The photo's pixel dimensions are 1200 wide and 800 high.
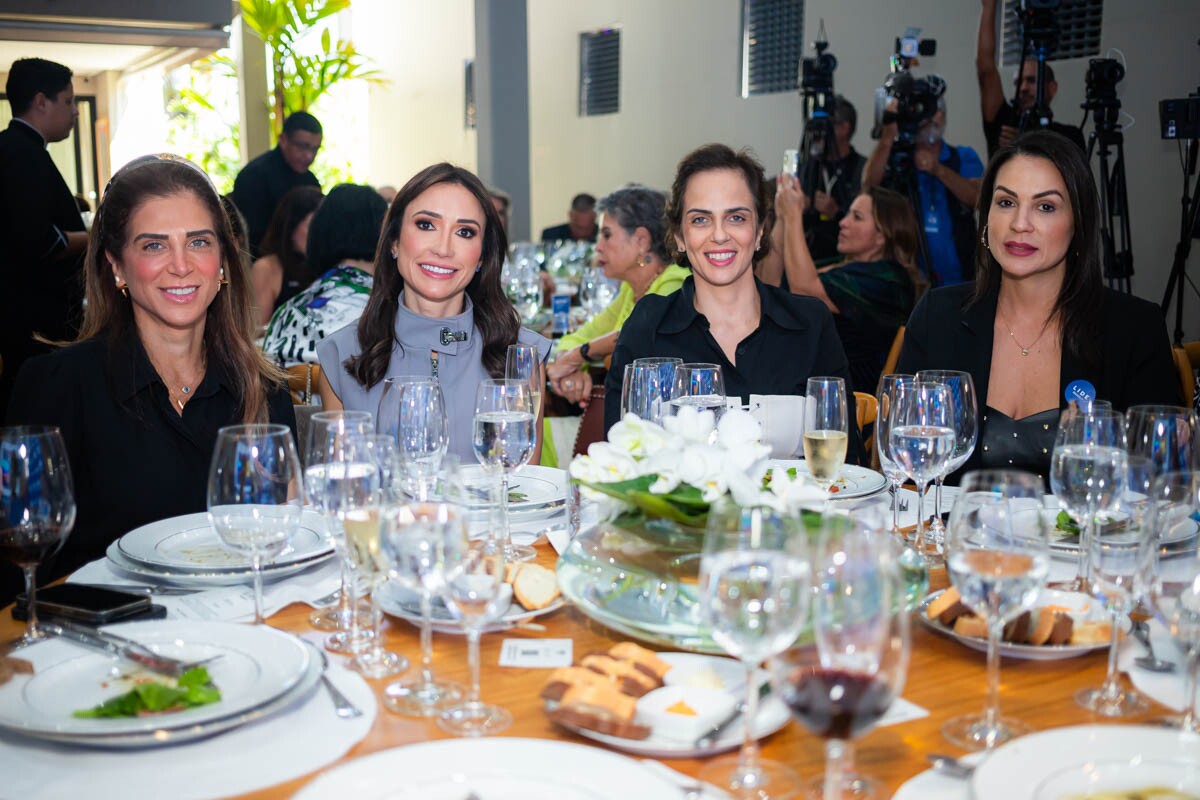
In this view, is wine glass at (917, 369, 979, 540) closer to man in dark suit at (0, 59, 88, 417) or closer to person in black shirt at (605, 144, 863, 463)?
person in black shirt at (605, 144, 863, 463)

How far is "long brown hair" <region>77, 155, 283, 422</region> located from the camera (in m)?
2.03

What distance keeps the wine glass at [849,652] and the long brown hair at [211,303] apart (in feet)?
4.66

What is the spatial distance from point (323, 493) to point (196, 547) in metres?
0.42

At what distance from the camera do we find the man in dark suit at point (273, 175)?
19.8 ft

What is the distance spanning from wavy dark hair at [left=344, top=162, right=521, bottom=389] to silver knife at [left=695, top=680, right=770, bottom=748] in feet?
5.03

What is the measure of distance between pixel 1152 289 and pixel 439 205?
14.4 feet

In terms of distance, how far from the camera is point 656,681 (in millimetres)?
1072

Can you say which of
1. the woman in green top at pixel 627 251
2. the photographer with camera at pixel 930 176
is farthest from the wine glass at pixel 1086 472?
the photographer with camera at pixel 930 176

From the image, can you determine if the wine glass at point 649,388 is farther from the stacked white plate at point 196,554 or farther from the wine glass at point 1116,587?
the wine glass at point 1116,587

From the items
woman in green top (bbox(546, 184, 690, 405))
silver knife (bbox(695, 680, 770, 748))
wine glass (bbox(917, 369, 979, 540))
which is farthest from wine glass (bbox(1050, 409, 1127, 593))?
woman in green top (bbox(546, 184, 690, 405))

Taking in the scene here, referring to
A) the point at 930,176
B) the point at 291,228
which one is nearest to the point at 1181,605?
the point at 291,228

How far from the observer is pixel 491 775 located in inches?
36.2

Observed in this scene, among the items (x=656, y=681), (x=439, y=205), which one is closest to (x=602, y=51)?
(x=439, y=205)

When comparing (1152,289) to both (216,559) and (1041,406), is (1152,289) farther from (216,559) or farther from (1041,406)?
(216,559)
